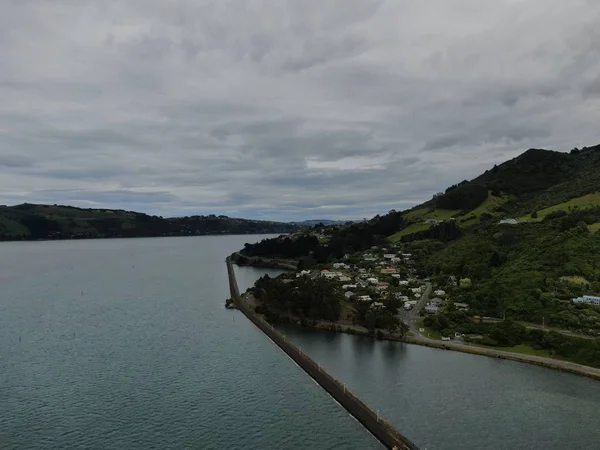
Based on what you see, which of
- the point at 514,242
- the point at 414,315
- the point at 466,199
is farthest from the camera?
the point at 466,199

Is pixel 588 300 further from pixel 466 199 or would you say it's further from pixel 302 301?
pixel 466 199

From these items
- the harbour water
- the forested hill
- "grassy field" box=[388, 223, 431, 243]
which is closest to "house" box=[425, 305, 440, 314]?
the forested hill

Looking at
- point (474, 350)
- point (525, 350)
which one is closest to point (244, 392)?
point (474, 350)

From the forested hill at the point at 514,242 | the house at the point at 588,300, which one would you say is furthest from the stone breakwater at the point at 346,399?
the house at the point at 588,300

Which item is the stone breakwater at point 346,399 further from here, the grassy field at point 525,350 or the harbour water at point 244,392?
the grassy field at point 525,350

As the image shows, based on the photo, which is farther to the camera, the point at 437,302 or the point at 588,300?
the point at 437,302
